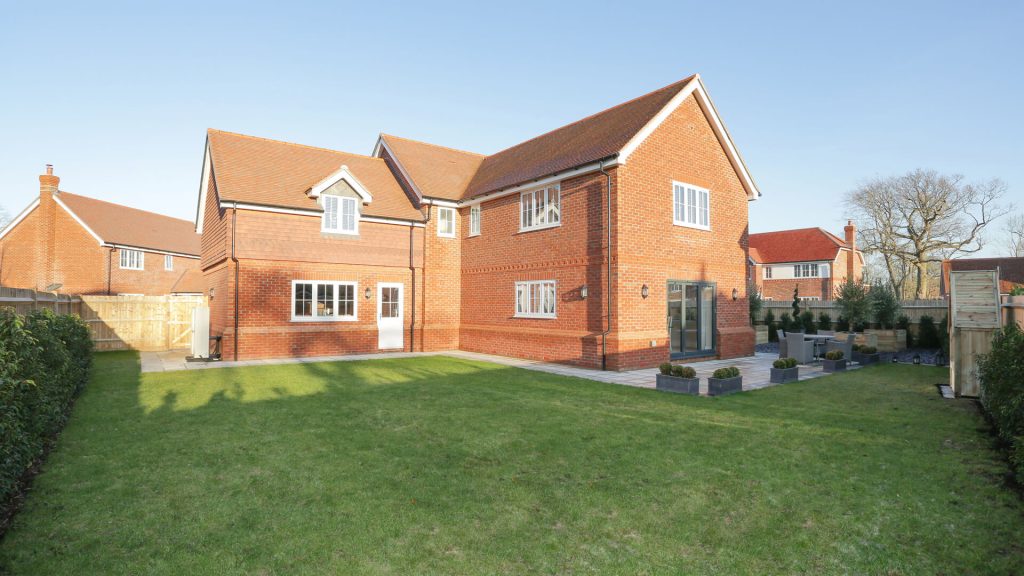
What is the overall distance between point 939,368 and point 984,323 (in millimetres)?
6541

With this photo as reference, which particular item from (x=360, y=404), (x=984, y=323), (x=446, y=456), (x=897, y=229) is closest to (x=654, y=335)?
(x=984, y=323)

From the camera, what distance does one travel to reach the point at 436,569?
375cm

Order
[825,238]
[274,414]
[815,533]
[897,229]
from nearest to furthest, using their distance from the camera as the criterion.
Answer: [815,533] < [274,414] < [897,229] < [825,238]

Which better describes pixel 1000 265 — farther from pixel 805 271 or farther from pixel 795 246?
pixel 795 246

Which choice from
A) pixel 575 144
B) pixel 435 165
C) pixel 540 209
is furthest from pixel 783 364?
pixel 435 165

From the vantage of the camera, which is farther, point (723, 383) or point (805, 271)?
point (805, 271)

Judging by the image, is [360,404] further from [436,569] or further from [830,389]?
[830,389]

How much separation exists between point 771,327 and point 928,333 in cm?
603

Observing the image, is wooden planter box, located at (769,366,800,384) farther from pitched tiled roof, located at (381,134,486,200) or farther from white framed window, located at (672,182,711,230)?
pitched tiled roof, located at (381,134,486,200)

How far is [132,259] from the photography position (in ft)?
116

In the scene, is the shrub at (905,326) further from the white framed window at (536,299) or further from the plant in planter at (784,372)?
the white framed window at (536,299)

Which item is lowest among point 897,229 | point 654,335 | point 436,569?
point 436,569

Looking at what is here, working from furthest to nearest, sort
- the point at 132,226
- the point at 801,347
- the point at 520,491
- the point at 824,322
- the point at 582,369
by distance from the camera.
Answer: the point at 132,226 < the point at 824,322 < the point at 801,347 < the point at 582,369 < the point at 520,491

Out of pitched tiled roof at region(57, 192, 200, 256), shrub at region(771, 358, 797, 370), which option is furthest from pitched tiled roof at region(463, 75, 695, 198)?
pitched tiled roof at region(57, 192, 200, 256)
